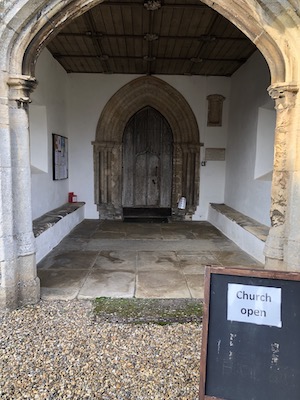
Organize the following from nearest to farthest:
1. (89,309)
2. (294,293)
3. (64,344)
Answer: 1. (294,293)
2. (64,344)
3. (89,309)

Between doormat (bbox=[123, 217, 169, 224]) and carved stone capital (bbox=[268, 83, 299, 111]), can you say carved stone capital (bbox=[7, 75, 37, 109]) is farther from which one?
doormat (bbox=[123, 217, 169, 224])

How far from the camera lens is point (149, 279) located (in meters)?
3.22

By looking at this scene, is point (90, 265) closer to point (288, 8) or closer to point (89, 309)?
point (89, 309)

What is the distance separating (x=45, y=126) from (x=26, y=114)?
245cm

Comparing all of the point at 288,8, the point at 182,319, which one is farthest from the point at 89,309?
the point at 288,8

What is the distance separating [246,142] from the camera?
523 centimetres

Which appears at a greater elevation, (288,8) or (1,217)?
(288,8)

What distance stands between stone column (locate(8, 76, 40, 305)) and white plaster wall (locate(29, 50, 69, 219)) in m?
1.78

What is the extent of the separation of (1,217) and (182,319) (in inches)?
63.0

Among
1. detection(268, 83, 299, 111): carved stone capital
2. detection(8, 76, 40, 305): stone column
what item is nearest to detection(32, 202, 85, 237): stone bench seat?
detection(8, 76, 40, 305): stone column

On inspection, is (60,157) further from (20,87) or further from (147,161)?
(20,87)

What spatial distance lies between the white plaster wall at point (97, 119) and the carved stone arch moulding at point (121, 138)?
0.13 metres

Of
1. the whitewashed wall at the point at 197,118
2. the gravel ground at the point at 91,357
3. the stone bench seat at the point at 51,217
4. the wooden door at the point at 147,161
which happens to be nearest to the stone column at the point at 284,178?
the gravel ground at the point at 91,357

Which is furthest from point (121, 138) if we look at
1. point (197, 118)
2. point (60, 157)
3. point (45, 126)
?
point (45, 126)
